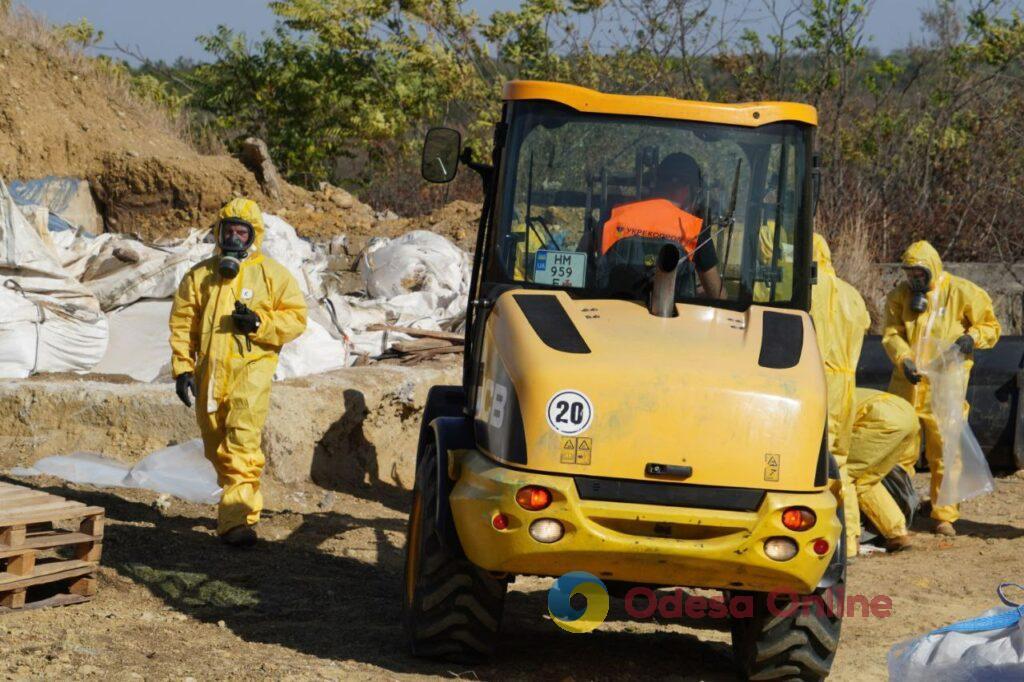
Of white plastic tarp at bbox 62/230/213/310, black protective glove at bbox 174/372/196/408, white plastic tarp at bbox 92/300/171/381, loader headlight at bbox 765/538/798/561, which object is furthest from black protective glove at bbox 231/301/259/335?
white plastic tarp at bbox 62/230/213/310

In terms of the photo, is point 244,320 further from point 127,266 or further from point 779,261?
point 127,266

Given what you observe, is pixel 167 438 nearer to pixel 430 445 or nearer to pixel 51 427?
pixel 51 427

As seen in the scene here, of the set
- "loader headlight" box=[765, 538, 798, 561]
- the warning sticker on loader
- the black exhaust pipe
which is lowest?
"loader headlight" box=[765, 538, 798, 561]

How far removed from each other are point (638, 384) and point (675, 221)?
3.31 feet

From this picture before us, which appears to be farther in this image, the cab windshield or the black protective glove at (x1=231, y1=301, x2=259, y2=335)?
the black protective glove at (x1=231, y1=301, x2=259, y2=335)

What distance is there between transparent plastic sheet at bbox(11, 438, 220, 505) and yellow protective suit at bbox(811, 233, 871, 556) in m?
3.76

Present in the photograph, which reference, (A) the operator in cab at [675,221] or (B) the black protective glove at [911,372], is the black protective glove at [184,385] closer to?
(A) the operator in cab at [675,221]

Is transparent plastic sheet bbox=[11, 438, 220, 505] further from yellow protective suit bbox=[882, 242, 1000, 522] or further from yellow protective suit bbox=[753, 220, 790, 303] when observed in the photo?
yellow protective suit bbox=[882, 242, 1000, 522]

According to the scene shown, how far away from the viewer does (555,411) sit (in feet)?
15.6

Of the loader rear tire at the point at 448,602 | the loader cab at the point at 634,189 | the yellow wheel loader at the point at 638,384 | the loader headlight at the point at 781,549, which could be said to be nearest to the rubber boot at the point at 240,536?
the yellow wheel loader at the point at 638,384

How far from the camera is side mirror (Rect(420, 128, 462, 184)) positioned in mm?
5598

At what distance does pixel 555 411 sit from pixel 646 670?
147cm

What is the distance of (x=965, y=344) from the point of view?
9375 millimetres

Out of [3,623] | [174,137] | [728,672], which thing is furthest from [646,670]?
[174,137]
